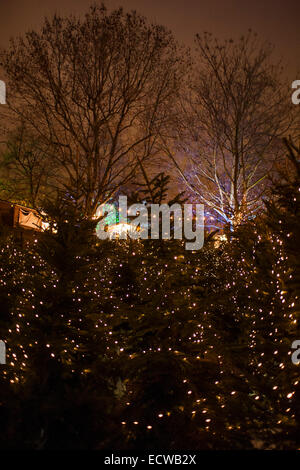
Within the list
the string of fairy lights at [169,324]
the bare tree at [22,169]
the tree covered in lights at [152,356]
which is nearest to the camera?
the tree covered in lights at [152,356]

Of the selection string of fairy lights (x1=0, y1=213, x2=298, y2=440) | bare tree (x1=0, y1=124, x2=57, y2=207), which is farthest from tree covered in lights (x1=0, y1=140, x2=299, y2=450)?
bare tree (x1=0, y1=124, x2=57, y2=207)

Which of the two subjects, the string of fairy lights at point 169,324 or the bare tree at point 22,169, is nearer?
the string of fairy lights at point 169,324

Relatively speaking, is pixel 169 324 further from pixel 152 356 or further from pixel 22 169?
pixel 22 169

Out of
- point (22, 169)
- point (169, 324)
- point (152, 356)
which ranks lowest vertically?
point (152, 356)

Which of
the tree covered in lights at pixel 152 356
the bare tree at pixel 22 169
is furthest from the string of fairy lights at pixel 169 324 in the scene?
the bare tree at pixel 22 169

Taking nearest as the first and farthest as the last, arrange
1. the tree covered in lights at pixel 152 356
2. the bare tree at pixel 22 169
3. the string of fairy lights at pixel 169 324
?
1. the tree covered in lights at pixel 152 356
2. the string of fairy lights at pixel 169 324
3. the bare tree at pixel 22 169

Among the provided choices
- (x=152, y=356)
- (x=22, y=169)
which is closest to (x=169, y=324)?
(x=152, y=356)

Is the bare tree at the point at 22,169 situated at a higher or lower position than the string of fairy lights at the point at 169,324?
higher

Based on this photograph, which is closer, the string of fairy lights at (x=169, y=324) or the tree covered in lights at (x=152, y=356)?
the tree covered in lights at (x=152, y=356)

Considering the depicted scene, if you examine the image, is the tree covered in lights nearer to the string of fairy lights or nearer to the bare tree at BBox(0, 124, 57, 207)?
the string of fairy lights

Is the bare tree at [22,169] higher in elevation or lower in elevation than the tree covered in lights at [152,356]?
higher

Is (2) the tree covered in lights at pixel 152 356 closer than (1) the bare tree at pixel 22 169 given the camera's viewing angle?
Yes

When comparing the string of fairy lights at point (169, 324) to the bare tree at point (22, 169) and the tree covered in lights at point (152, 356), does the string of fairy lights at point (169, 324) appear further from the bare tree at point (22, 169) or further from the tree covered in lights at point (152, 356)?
the bare tree at point (22, 169)

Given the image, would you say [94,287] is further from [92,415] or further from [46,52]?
[46,52]
